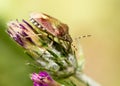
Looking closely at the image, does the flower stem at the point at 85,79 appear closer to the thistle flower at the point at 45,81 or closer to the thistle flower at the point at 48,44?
the thistle flower at the point at 48,44

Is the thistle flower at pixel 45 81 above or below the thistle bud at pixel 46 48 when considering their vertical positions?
below

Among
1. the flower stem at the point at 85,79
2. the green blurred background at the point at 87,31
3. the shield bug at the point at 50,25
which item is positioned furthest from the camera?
the green blurred background at the point at 87,31

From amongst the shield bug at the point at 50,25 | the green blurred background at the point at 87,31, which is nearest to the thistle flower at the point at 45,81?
the shield bug at the point at 50,25

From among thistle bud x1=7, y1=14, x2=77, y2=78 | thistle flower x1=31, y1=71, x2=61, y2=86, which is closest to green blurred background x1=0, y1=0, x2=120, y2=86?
thistle bud x1=7, y1=14, x2=77, y2=78

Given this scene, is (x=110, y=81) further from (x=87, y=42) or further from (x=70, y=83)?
(x=70, y=83)

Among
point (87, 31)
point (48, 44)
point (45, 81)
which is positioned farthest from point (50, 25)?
point (87, 31)

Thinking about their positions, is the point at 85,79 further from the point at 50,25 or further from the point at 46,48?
the point at 50,25

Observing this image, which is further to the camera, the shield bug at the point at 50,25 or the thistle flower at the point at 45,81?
the shield bug at the point at 50,25

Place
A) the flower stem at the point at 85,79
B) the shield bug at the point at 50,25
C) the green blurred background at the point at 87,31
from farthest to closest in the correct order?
the green blurred background at the point at 87,31 → the shield bug at the point at 50,25 → the flower stem at the point at 85,79
